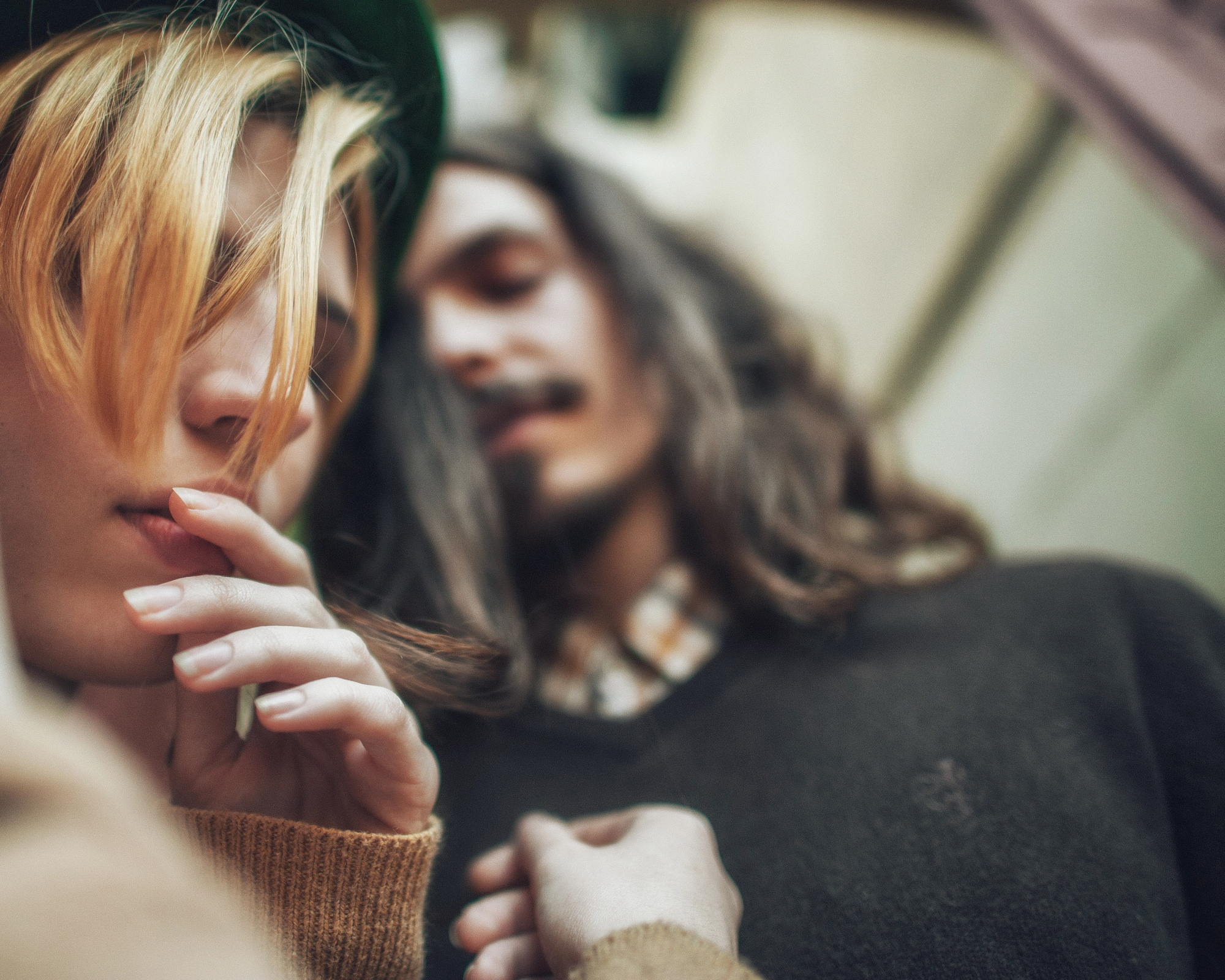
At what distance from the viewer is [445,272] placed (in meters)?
1.12

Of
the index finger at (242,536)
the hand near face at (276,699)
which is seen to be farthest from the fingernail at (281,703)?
the index finger at (242,536)

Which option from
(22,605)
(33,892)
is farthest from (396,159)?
(33,892)

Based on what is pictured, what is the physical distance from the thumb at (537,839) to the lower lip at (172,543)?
0.33 metres

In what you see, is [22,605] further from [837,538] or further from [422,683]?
[837,538]

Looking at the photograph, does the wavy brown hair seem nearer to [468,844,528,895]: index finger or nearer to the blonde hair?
[468,844,528,895]: index finger

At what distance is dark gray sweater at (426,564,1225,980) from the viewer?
599 mm

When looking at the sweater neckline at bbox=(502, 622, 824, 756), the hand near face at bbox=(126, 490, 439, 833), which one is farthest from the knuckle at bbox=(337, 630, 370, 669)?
the sweater neckline at bbox=(502, 622, 824, 756)

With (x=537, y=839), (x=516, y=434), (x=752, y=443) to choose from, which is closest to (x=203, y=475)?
(x=537, y=839)

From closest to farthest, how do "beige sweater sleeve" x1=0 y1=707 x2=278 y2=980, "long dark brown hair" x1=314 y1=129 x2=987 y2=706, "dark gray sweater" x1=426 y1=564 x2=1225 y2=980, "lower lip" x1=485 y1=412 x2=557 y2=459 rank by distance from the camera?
1. "beige sweater sleeve" x1=0 y1=707 x2=278 y2=980
2. "dark gray sweater" x1=426 y1=564 x2=1225 y2=980
3. "long dark brown hair" x1=314 y1=129 x2=987 y2=706
4. "lower lip" x1=485 y1=412 x2=557 y2=459

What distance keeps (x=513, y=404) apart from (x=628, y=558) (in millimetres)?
340

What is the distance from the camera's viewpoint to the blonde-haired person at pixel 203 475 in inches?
16.4

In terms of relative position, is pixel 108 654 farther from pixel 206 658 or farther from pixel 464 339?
pixel 464 339

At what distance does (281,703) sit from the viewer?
38 centimetres

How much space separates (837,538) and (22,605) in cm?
100
